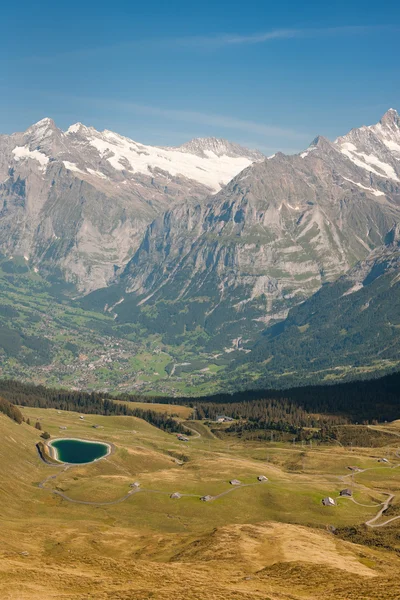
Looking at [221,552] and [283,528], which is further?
[283,528]

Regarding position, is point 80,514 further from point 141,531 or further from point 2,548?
point 2,548

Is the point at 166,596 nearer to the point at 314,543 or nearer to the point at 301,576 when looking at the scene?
the point at 301,576

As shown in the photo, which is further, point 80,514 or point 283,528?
point 80,514

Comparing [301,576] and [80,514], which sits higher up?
[301,576]

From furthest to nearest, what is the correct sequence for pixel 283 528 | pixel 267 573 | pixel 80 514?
1. pixel 80 514
2. pixel 283 528
3. pixel 267 573

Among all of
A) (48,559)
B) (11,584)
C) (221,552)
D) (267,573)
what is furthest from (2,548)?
(267,573)

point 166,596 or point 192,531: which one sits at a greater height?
point 166,596

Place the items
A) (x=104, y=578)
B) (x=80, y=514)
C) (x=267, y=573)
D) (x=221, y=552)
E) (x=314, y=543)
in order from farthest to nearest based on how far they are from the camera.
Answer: (x=80, y=514), (x=314, y=543), (x=221, y=552), (x=267, y=573), (x=104, y=578)

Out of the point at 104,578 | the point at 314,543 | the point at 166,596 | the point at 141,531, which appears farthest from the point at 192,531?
the point at 166,596

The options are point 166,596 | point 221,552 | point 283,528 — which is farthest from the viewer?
point 283,528

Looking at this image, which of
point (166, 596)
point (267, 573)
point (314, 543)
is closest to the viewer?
point (166, 596)
